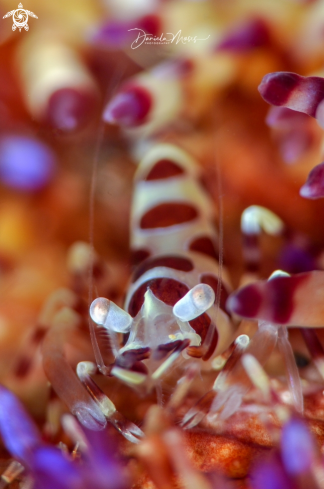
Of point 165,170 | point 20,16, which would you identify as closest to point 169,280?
point 165,170

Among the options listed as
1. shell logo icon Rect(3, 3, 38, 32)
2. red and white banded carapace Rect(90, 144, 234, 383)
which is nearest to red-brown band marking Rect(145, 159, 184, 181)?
red and white banded carapace Rect(90, 144, 234, 383)

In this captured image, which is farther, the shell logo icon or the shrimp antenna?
the shell logo icon

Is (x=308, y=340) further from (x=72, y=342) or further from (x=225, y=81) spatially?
(x=225, y=81)

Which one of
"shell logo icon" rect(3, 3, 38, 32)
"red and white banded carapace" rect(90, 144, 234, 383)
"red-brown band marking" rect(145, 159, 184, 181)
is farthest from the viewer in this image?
"red-brown band marking" rect(145, 159, 184, 181)

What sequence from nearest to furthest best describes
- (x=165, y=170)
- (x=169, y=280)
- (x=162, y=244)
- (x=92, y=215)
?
(x=169, y=280), (x=92, y=215), (x=162, y=244), (x=165, y=170)

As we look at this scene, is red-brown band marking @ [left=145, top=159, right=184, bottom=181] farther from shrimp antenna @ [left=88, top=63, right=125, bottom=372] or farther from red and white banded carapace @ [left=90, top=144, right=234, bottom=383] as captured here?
shrimp antenna @ [left=88, top=63, right=125, bottom=372]

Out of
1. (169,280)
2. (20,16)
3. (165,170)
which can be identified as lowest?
(169,280)

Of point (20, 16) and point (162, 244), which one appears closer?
point (20, 16)

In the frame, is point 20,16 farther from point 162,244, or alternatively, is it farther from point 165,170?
point 162,244
